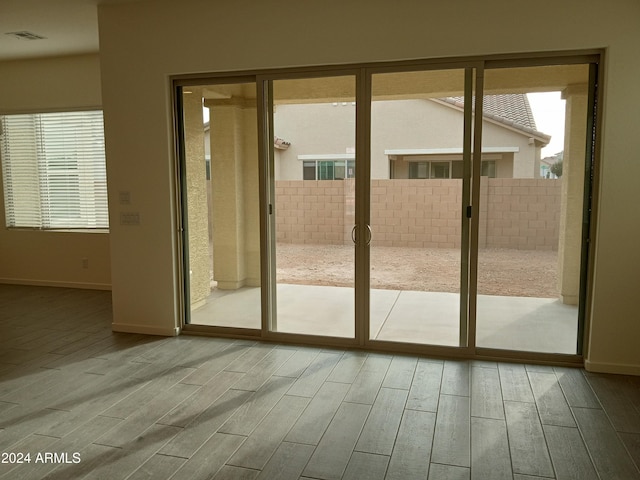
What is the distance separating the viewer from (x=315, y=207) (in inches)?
167

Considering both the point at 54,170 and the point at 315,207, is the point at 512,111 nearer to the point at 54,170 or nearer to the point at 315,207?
the point at 315,207

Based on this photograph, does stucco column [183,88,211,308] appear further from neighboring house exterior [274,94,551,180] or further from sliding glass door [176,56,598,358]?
neighboring house exterior [274,94,551,180]

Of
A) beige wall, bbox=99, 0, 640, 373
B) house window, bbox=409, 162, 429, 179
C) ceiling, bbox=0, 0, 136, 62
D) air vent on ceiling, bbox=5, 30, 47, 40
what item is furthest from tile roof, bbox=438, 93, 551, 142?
air vent on ceiling, bbox=5, 30, 47, 40

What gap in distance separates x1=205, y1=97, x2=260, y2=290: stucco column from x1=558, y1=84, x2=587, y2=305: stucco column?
242cm

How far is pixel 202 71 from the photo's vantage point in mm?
4238

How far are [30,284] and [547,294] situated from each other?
6.22 meters

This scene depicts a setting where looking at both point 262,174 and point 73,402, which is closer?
point 73,402

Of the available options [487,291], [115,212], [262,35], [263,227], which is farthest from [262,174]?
[487,291]

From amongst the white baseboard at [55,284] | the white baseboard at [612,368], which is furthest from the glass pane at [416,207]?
the white baseboard at [55,284]

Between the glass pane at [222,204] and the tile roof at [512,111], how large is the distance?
1840 mm

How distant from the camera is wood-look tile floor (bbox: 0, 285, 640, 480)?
249 cm

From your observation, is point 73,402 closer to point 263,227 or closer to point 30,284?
point 263,227

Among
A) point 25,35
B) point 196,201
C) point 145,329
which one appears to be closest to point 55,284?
point 145,329

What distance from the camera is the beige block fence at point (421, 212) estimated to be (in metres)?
3.85
